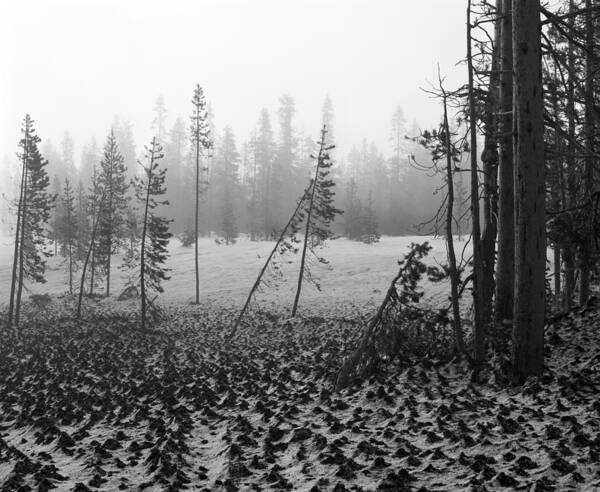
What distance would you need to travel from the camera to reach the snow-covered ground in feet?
108

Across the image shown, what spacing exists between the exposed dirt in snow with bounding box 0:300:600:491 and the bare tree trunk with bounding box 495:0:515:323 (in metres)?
1.27

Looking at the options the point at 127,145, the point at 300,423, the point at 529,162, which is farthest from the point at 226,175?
the point at 529,162

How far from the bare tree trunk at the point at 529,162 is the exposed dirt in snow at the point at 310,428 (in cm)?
154

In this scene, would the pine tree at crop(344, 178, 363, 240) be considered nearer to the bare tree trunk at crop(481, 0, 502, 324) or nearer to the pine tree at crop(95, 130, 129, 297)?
the pine tree at crop(95, 130, 129, 297)

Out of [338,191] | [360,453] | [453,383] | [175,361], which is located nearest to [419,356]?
[453,383]

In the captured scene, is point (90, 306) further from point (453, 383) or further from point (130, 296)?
point (453, 383)

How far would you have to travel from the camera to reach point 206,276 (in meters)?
43.2

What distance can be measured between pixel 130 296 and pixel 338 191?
51.4 meters

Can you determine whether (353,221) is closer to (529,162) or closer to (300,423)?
(529,162)

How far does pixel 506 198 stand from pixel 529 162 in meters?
2.24

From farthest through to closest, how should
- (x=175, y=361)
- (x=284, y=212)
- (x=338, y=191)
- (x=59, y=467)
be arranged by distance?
(x=338, y=191) < (x=284, y=212) < (x=175, y=361) < (x=59, y=467)

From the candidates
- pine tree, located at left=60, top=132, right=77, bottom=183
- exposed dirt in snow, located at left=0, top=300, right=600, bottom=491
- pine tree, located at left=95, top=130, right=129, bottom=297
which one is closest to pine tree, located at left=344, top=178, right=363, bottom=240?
pine tree, located at left=95, top=130, right=129, bottom=297

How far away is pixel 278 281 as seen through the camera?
130 ft

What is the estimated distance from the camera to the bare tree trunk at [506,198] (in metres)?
9.29
